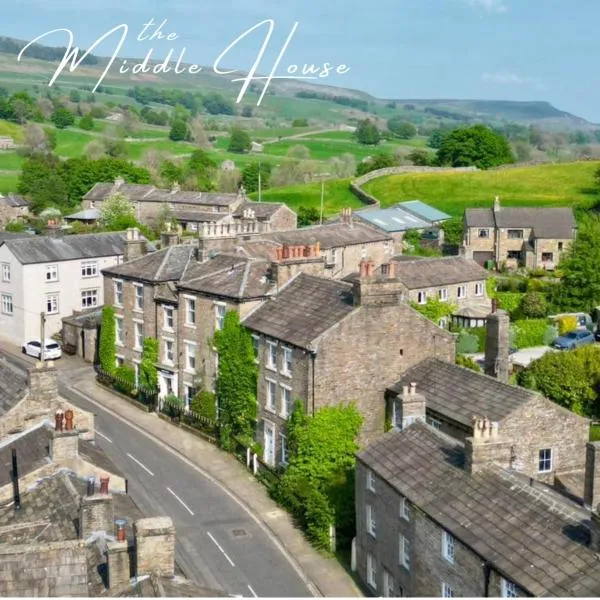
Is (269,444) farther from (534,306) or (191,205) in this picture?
(191,205)

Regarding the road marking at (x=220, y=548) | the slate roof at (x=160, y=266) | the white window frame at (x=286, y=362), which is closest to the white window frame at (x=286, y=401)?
the white window frame at (x=286, y=362)

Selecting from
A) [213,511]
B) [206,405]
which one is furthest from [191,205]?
[213,511]

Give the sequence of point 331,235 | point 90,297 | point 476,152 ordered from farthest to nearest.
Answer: point 476,152
point 331,235
point 90,297

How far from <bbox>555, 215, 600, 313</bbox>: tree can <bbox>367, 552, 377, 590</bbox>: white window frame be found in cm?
4373

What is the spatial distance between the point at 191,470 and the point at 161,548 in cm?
2453

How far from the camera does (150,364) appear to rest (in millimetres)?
55000

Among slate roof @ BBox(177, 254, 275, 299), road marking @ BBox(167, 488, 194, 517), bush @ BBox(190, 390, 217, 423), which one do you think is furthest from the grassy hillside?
road marking @ BBox(167, 488, 194, 517)

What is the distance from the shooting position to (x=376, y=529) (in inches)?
1302

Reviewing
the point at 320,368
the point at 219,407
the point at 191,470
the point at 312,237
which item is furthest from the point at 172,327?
the point at 312,237

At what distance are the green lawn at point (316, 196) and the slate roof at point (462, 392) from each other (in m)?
81.9

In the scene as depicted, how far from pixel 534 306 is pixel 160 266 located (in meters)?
30.0

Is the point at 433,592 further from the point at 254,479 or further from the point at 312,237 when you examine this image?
the point at 312,237

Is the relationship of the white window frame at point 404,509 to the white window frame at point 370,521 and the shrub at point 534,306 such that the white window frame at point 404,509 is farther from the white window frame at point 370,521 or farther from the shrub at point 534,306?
the shrub at point 534,306

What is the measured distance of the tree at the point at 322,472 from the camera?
123ft
